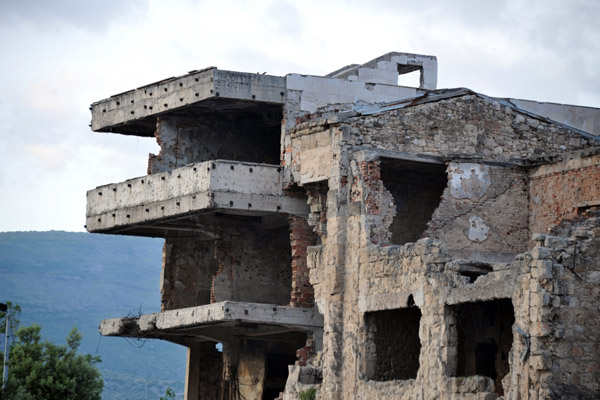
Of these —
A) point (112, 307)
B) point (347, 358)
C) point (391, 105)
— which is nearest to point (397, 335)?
point (347, 358)

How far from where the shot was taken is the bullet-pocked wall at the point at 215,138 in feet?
97.7

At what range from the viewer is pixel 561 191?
80.4 feet

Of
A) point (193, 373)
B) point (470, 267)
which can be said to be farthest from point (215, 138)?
point (470, 267)

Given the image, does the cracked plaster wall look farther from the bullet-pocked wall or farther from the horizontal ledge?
the bullet-pocked wall

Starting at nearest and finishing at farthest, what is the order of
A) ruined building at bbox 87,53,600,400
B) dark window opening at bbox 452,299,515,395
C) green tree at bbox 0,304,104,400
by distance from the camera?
ruined building at bbox 87,53,600,400 → dark window opening at bbox 452,299,515,395 → green tree at bbox 0,304,104,400

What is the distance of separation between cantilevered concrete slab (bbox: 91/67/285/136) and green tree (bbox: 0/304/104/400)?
613 centimetres

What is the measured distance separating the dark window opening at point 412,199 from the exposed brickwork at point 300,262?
1802mm

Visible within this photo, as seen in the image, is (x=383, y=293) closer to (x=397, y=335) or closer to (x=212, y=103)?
(x=397, y=335)

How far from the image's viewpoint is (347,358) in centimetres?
2458

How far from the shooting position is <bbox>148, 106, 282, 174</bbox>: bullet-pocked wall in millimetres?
Answer: 29781

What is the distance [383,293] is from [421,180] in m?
4.05

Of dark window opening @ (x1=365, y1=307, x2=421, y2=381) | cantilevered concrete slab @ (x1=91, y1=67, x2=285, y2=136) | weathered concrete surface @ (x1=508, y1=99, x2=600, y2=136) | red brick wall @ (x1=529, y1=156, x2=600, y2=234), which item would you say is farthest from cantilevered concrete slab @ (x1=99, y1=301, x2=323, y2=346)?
weathered concrete surface @ (x1=508, y1=99, x2=600, y2=136)

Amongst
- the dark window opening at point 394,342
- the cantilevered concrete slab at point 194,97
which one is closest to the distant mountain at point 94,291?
the cantilevered concrete slab at point 194,97

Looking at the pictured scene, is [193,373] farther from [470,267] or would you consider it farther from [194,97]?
[470,267]
